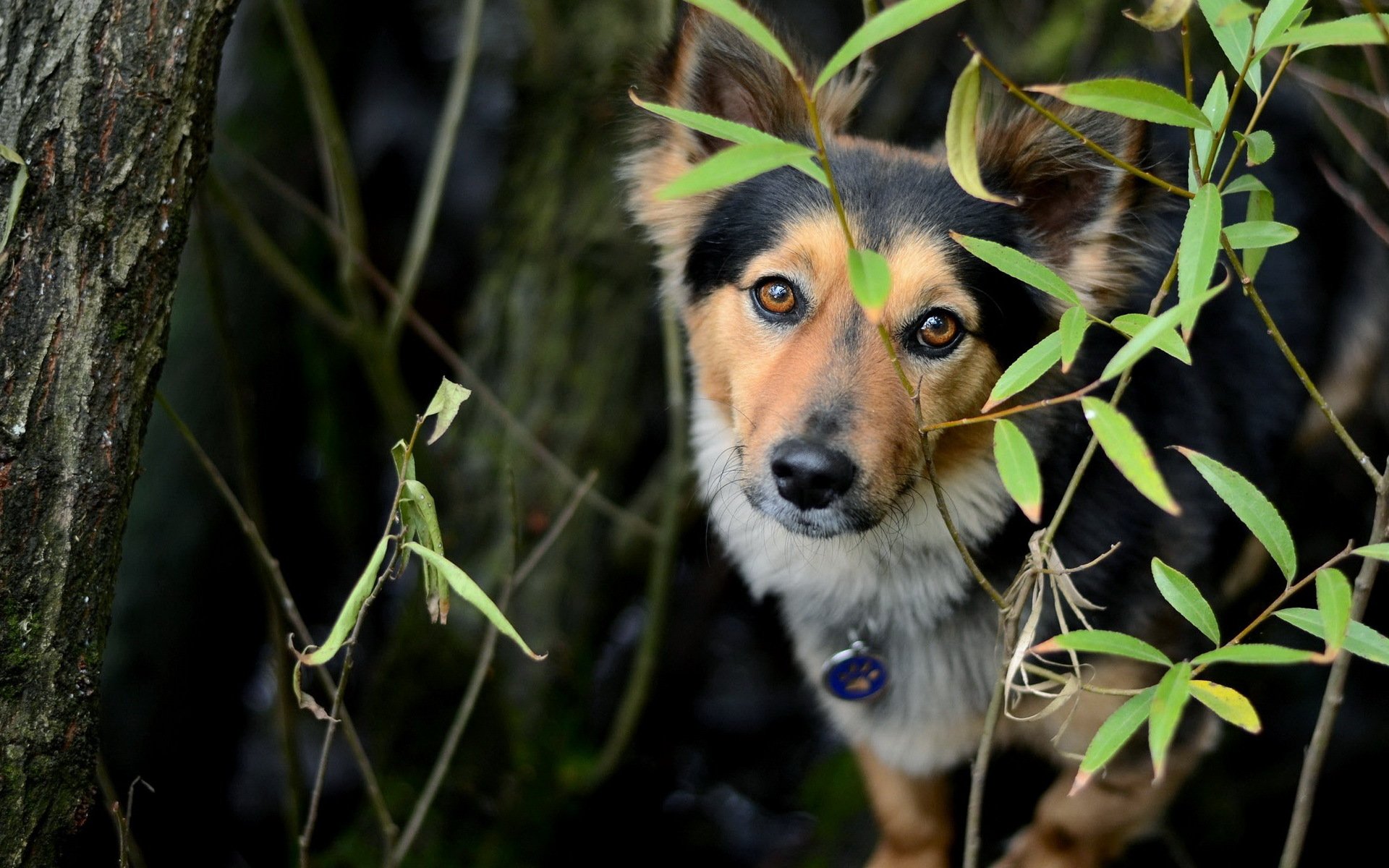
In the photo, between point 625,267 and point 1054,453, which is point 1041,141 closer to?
point 1054,453

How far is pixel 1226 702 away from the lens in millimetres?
1486

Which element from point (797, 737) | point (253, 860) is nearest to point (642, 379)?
point (797, 737)

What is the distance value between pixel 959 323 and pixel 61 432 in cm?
175

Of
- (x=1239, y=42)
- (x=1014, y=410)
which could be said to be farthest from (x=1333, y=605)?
(x=1239, y=42)

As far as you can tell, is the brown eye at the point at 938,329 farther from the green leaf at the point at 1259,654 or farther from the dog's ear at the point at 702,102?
the green leaf at the point at 1259,654

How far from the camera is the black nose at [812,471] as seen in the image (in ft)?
7.08

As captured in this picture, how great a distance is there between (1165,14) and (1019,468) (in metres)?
0.60

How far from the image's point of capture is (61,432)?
1.83m

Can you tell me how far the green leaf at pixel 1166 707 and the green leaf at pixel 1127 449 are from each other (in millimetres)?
259

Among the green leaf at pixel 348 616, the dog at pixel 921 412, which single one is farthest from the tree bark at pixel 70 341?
A: the dog at pixel 921 412

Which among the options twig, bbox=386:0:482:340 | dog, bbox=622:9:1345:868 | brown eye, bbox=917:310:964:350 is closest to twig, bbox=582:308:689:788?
dog, bbox=622:9:1345:868

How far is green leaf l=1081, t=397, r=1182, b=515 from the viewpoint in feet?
A: 4.25

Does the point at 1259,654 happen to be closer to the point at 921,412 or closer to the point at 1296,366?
the point at 1296,366

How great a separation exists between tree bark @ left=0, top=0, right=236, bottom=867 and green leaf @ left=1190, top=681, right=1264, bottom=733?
68.9 inches
